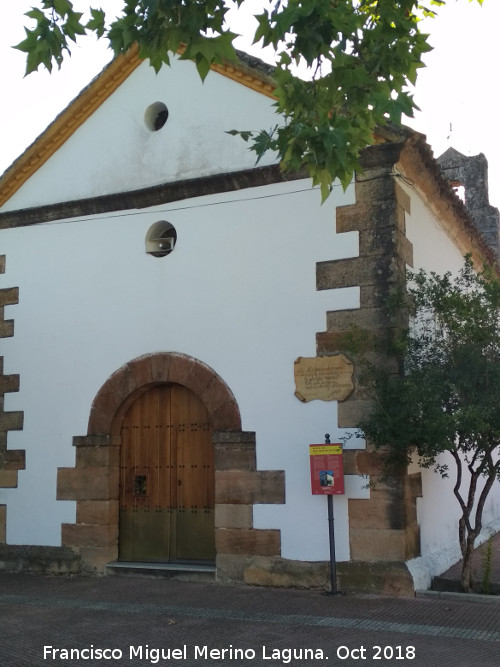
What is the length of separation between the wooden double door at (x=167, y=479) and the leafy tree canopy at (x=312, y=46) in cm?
400

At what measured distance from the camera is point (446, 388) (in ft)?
22.9

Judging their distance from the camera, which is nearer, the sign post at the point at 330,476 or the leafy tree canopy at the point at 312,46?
the leafy tree canopy at the point at 312,46

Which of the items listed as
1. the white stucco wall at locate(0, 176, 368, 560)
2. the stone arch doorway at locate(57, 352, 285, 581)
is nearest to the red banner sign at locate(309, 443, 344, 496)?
the white stucco wall at locate(0, 176, 368, 560)

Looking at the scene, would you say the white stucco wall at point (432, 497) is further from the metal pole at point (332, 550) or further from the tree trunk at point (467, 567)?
the metal pole at point (332, 550)

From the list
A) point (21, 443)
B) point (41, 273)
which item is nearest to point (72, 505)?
point (21, 443)

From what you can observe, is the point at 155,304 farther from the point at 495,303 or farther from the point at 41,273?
the point at 495,303

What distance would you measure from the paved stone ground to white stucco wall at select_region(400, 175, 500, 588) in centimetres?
79

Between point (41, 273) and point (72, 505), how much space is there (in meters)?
2.90

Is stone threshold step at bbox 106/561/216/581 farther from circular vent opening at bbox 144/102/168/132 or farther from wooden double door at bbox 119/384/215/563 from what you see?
circular vent opening at bbox 144/102/168/132

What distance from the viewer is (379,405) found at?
24.1 ft

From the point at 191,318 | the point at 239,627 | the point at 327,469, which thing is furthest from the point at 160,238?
the point at 239,627

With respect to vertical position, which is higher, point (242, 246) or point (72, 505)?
point (242, 246)

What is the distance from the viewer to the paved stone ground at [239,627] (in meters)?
5.39

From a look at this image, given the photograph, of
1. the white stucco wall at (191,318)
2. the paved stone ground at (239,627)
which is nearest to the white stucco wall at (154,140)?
the white stucco wall at (191,318)
